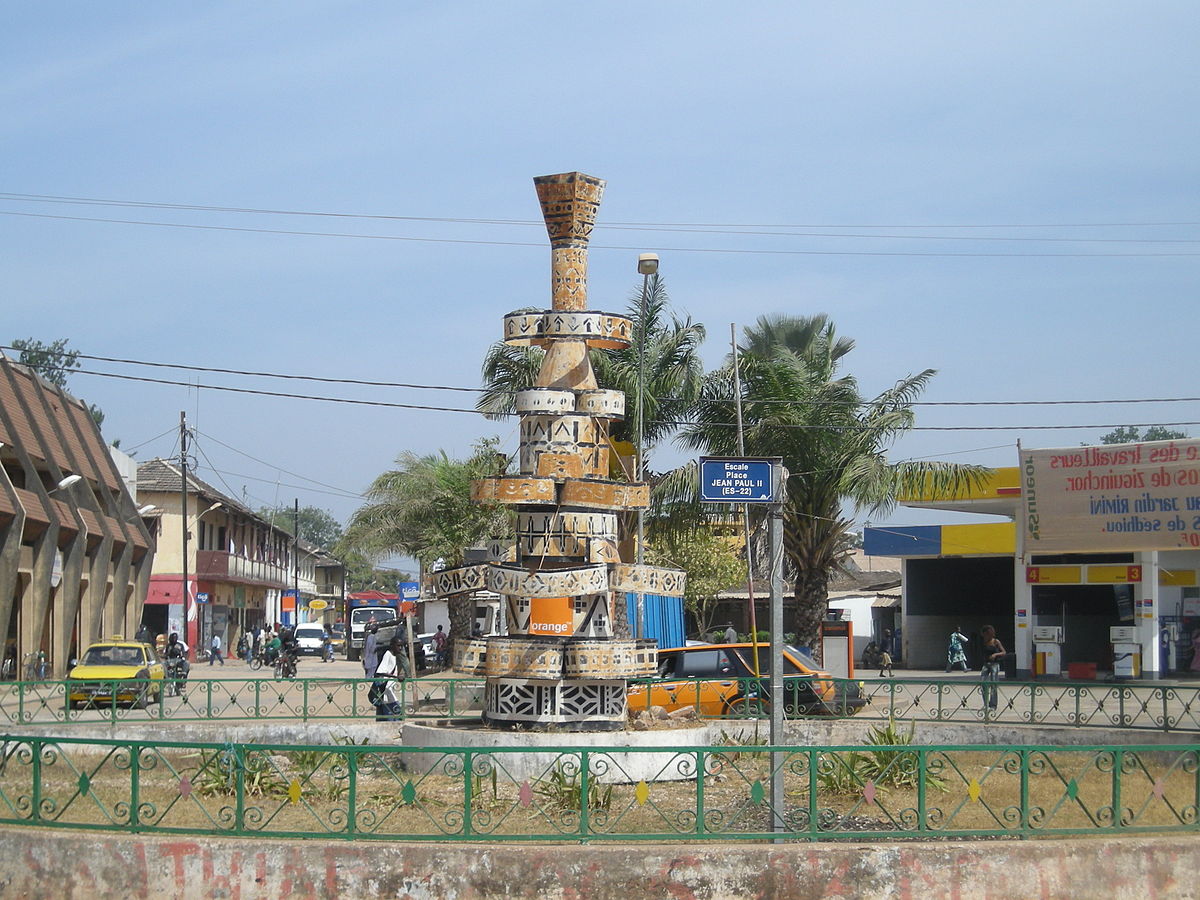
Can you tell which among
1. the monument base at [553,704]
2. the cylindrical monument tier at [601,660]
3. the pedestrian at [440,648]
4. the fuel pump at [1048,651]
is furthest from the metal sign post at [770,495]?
the pedestrian at [440,648]

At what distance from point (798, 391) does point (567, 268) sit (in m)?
11.6

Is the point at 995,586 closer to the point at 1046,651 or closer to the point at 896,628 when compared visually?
the point at 896,628

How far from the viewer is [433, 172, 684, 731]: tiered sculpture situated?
15.5m

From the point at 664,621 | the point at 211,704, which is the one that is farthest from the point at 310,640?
the point at 211,704

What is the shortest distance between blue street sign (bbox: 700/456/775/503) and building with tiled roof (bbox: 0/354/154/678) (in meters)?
25.7

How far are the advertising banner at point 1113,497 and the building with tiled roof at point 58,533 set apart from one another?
2494 cm

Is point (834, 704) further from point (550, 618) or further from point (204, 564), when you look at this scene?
point (204, 564)

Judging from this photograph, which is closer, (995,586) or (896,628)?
(995,586)

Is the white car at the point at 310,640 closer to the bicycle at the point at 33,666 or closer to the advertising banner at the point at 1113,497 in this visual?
the bicycle at the point at 33,666

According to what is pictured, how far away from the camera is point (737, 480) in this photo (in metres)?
10.6

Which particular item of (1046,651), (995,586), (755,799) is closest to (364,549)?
(995,586)

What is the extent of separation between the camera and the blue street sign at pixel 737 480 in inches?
415

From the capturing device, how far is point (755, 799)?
31.5ft

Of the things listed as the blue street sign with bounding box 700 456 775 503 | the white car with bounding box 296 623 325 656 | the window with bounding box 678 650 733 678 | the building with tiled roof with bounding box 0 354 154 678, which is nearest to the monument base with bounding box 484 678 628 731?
the window with bounding box 678 650 733 678
